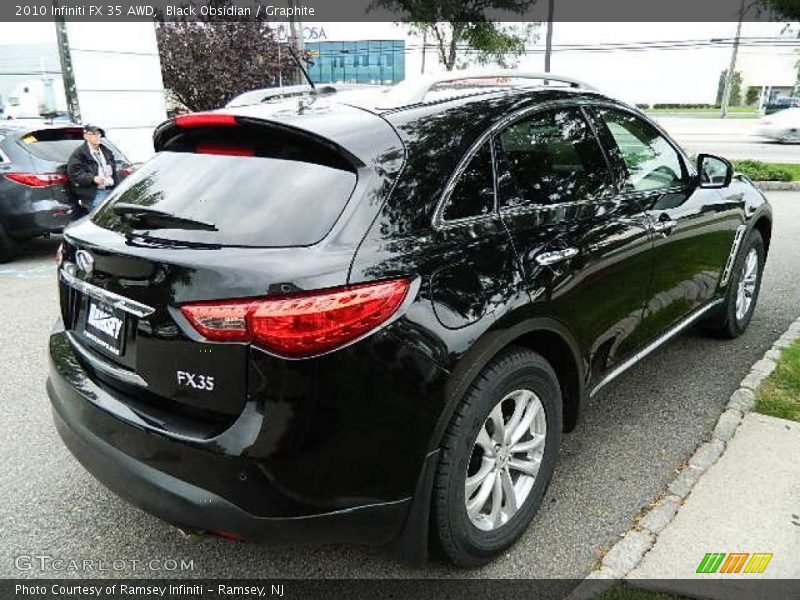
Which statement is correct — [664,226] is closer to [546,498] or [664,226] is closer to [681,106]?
[546,498]

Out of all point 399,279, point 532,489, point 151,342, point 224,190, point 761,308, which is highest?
point 224,190

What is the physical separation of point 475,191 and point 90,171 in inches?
254

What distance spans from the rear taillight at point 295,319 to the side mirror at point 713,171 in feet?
8.95

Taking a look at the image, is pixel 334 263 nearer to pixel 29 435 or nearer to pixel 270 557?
pixel 270 557

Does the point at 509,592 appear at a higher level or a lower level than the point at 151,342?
lower

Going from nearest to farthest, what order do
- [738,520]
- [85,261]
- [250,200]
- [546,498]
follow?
1. [250,200]
2. [85,261]
3. [738,520]
4. [546,498]

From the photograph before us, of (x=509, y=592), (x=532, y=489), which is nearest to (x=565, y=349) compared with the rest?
(x=532, y=489)

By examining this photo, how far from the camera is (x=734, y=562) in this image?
2498mm

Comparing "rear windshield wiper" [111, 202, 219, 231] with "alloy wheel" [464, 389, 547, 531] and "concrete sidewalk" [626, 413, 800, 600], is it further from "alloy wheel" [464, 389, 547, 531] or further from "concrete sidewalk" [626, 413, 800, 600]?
"concrete sidewalk" [626, 413, 800, 600]

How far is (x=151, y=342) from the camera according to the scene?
211cm

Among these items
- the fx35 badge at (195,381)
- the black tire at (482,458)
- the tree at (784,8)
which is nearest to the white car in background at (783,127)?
the tree at (784,8)

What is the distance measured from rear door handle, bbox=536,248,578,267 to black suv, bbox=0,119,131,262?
21.4ft

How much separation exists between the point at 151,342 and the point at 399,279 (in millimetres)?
804

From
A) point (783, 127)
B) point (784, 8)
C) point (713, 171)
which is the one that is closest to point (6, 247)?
point (713, 171)
